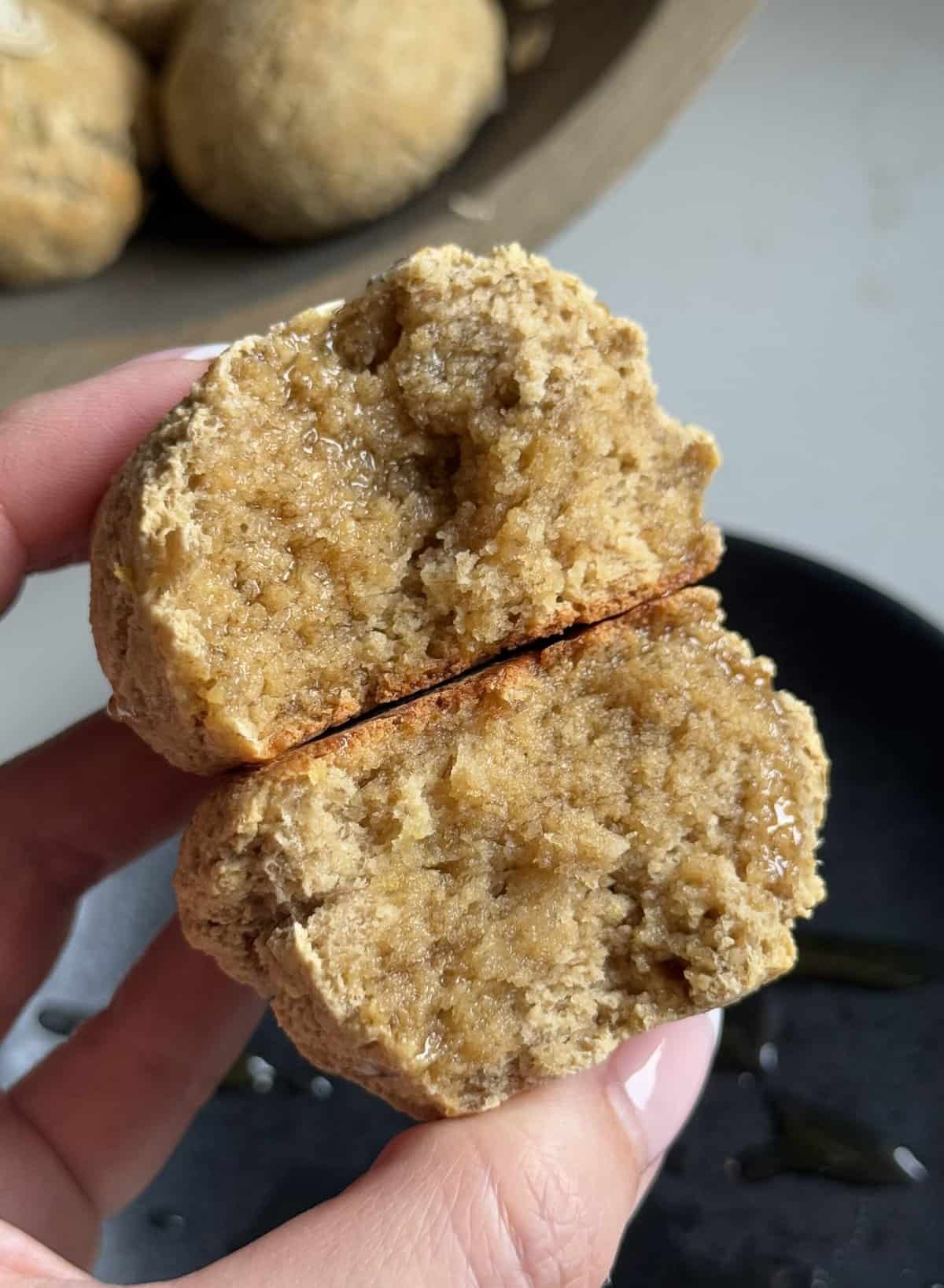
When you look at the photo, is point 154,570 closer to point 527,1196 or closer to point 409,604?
point 409,604

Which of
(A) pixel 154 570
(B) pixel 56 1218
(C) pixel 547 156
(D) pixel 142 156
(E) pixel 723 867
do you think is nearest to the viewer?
(A) pixel 154 570

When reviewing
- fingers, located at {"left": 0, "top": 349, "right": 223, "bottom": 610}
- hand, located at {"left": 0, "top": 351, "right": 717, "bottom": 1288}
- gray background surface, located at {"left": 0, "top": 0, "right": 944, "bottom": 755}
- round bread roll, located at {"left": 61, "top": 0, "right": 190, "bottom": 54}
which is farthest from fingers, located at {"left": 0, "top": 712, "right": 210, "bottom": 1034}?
round bread roll, located at {"left": 61, "top": 0, "right": 190, "bottom": 54}

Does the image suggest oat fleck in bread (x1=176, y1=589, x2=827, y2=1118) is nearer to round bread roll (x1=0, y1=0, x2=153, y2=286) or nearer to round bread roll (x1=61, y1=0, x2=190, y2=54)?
round bread roll (x1=0, y1=0, x2=153, y2=286)

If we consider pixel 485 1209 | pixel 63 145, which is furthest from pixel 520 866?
pixel 63 145

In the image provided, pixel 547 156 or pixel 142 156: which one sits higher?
pixel 547 156

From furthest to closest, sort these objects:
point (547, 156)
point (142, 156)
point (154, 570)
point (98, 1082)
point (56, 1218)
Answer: point (142, 156) < point (547, 156) < point (98, 1082) < point (56, 1218) < point (154, 570)

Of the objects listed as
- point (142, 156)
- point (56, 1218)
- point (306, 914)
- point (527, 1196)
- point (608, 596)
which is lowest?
point (56, 1218)

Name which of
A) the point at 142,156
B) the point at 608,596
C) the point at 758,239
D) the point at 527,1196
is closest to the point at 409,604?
the point at 608,596
